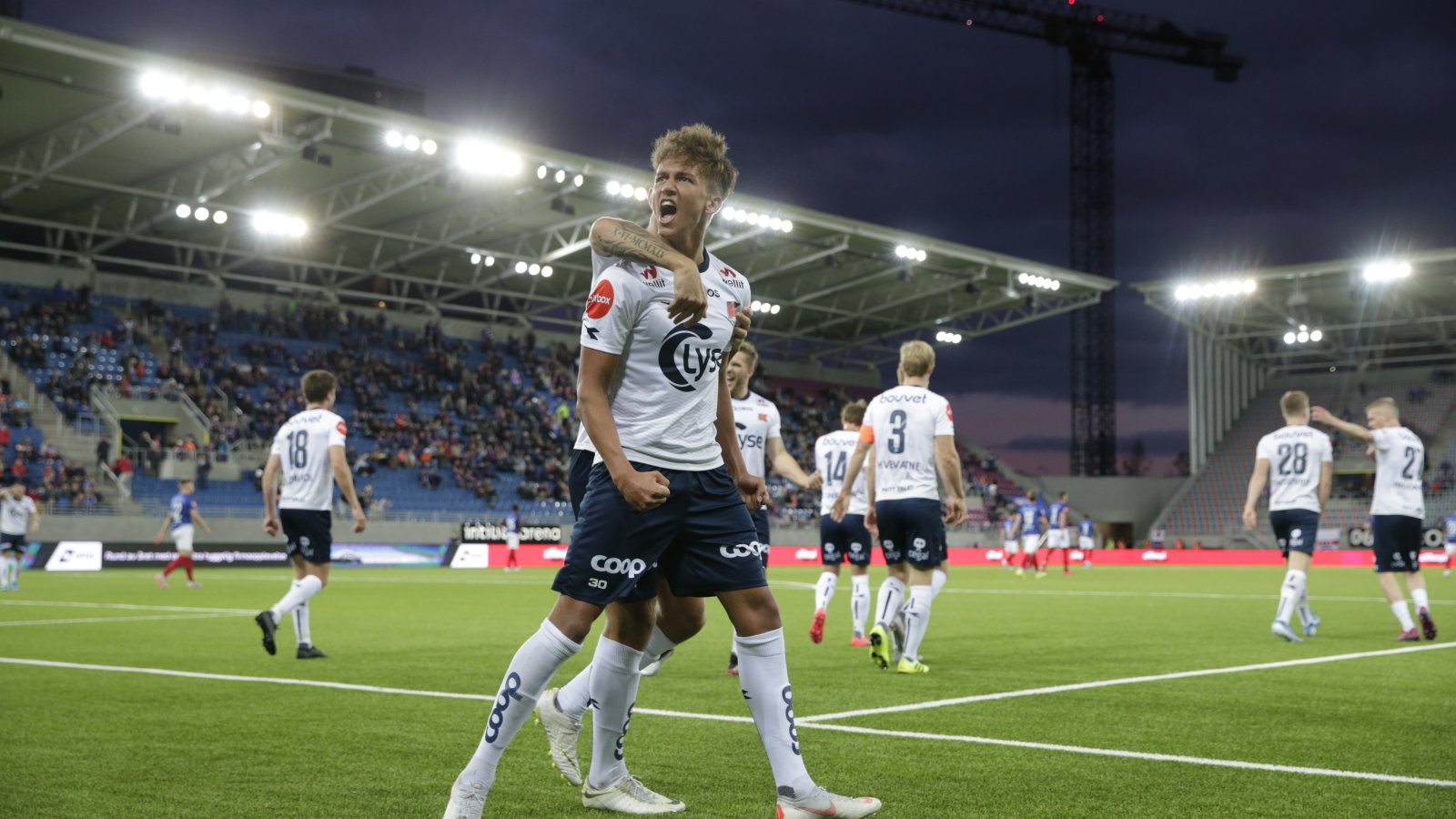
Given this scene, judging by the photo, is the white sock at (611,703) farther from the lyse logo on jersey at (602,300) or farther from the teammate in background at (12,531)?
the teammate in background at (12,531)

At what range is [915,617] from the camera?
32.0ft

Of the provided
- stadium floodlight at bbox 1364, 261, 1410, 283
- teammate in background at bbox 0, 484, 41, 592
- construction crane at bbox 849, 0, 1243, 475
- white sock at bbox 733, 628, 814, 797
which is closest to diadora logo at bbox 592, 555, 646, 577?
white sock at bbox 733, 628, 814, 797

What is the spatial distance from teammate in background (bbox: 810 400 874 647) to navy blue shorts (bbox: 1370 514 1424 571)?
4769 millimetres

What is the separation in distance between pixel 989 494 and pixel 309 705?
52000 millimetres

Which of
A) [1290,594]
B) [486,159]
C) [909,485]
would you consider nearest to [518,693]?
[909,485]

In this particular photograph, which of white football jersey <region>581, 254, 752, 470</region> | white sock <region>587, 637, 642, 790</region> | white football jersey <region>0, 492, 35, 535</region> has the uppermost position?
white football jersey <region>581, 254, 752, 470</region>

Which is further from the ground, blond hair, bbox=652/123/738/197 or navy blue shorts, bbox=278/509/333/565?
blond hair, bbox=652/123/738/197

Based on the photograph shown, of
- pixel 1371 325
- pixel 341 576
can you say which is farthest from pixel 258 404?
pixel 1371 325

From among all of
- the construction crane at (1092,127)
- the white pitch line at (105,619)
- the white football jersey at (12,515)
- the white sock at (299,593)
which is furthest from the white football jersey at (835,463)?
the construction crane at (1092,127)

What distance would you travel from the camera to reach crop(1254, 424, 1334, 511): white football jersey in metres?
12.4

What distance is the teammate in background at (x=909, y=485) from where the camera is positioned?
9711 millimetres

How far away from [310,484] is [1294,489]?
9.04m

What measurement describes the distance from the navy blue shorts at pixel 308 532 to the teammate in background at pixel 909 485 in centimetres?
420

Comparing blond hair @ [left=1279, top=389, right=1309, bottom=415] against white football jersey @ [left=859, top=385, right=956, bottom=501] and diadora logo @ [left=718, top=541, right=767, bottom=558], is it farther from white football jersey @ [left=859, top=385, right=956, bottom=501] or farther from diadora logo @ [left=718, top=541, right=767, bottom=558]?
diadora logo @ [left=718, top=541, right=767, bottom=558]
